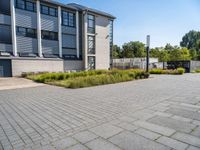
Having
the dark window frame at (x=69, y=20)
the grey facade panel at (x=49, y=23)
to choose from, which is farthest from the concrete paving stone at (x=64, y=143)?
the dark window frame at (x=69, y=20)

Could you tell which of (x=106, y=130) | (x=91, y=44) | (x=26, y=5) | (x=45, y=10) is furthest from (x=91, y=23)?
(x=106, y=130)

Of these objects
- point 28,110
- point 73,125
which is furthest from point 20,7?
point 73,125

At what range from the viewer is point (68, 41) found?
2392 centimetres

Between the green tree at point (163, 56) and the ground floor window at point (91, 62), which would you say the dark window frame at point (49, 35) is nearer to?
the ground floor window at point (91, 62)

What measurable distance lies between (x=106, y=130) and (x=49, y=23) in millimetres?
21082

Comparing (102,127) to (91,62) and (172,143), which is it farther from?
(91,62)

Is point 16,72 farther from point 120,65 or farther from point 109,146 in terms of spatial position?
point 120,65

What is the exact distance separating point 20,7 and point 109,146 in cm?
2119

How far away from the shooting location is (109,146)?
2.87 metres

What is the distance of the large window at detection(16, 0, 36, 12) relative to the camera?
19.0 metres

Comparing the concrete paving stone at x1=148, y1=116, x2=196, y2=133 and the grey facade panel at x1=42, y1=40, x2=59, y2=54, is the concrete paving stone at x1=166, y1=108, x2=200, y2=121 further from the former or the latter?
the grey facade panel at x1=42, y1=40, x2=59, y2=54

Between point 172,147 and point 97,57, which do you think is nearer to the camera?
point 172,147

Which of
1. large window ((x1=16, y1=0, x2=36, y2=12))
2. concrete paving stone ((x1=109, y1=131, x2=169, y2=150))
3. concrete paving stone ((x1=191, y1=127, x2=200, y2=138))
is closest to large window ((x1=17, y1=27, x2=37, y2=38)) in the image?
large window ((x1=16, y1=0, x2=36, y2=12))

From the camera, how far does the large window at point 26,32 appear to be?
62.4 feet
